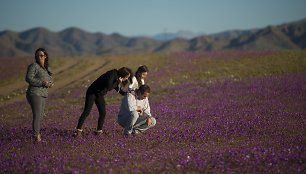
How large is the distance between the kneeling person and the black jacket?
55cm

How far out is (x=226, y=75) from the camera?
37281 millimetres

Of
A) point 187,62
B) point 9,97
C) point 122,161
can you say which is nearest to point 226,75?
point 187,62

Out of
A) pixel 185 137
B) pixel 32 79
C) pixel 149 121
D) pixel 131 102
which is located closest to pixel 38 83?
pixel 32 79

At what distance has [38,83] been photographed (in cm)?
1170

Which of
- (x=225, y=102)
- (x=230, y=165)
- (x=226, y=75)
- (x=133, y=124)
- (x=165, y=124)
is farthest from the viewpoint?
(x=226, y=75)

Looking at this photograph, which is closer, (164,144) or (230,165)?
(230,165)

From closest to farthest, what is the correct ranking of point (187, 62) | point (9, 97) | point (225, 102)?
point (225, 102)
point (9, 97)
point (187, 62)

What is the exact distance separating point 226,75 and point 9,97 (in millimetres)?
19102

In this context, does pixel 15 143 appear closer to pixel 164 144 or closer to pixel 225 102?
pixel 164 144

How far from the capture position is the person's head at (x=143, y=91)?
12070mm

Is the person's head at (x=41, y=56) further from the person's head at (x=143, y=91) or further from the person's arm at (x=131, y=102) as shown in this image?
the person's head at (x=143, y=91)

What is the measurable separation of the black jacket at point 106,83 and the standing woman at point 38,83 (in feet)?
4.56

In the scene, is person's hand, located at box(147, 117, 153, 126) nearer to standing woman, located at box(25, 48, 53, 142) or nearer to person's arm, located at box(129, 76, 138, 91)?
person's arm, located at box(129, 76, 138, 91)

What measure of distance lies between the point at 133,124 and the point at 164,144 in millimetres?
1384
